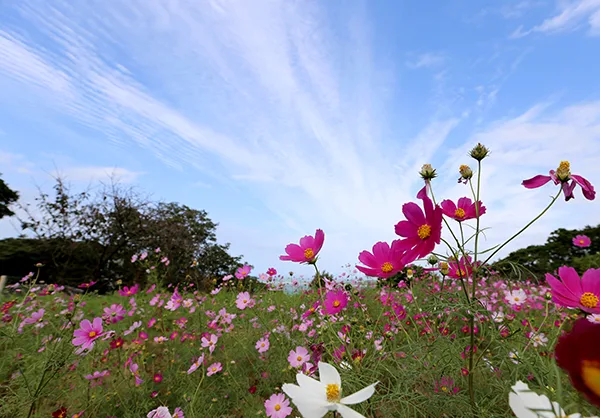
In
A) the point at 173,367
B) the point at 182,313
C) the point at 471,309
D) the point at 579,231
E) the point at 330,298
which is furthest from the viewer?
the point at 579,231

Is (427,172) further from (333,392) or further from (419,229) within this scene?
(333,392)

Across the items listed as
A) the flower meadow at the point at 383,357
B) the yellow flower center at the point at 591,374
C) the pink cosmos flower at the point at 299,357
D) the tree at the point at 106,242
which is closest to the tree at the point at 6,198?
the tree at the point at 106,242

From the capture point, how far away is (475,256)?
0.82 metres

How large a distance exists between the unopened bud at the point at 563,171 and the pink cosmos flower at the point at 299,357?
3.94 ft

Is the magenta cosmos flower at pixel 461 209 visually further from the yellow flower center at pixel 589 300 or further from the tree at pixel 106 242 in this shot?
the tree at pixel 106 242

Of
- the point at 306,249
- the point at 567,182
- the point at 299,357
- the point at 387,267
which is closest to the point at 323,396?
the point at 387,267

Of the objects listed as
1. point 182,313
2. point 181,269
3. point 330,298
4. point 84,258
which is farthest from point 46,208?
point 330,298

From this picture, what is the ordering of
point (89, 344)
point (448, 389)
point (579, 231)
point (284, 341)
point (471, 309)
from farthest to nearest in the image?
point (579, 231) → point (284, 341) → point (89, 344) → point (448, 389) → point (471, 309)

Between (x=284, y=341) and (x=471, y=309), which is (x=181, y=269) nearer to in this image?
(x=284, y=341)

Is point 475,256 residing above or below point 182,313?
below

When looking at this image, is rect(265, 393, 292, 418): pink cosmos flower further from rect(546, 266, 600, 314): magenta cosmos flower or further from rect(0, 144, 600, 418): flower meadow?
rect(546, 266, 600, 314): magenta cosmos flower

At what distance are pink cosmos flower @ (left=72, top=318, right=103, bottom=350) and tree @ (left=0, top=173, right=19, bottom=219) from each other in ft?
45.6

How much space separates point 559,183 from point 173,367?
2.52m

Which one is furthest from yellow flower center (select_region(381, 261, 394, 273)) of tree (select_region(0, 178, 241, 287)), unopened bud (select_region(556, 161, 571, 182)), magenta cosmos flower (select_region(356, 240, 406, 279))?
tree (select_region(0, 178, 241, 287))
